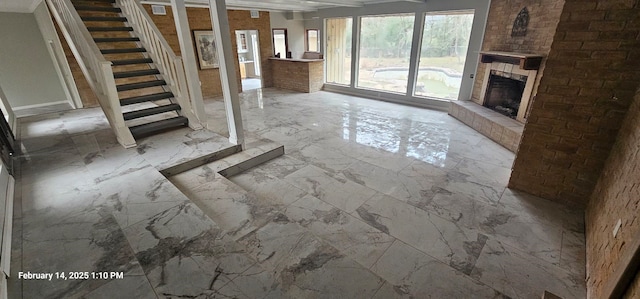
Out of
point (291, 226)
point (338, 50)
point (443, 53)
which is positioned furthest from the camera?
point (338, 50)

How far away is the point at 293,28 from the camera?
8984 mm

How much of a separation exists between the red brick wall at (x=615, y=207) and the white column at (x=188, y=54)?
15.1 ft

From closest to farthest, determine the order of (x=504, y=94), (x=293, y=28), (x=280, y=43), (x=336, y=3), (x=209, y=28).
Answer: (x=504, y=94) < (x=336, y=3) < (x=209, y=28) < (x=293, y=28) < (x=280, y=43)

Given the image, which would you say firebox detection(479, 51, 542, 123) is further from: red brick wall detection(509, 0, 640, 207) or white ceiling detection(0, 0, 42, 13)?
white ceiling detection(0, 0, 42, 13)

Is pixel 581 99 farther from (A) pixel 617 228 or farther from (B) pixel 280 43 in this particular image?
(B) pixel 280 43

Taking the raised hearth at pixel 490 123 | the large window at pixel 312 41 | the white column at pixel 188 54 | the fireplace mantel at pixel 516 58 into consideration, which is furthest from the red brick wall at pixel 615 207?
the large window at pixel 312 41

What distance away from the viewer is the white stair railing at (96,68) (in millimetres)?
3395

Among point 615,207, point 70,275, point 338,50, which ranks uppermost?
point 338,50

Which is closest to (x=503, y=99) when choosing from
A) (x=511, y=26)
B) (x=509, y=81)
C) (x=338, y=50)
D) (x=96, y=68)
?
(x=509, y=81)

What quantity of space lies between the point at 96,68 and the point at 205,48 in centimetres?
428

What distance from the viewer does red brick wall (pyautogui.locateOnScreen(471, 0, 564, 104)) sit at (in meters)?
3.89

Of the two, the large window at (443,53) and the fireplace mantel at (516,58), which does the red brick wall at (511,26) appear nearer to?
the fireplace mantel at (516,58)

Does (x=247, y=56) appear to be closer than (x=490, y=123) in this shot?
No

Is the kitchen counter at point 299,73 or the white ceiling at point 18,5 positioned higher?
the white ceiling at point 18,5
